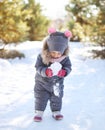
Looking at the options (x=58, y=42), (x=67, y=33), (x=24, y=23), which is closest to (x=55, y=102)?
(x=58, y=42)

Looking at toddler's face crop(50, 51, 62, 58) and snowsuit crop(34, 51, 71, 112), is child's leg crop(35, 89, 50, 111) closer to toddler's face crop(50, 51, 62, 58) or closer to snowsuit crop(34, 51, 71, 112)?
snowsuit crop(34, 51, 71, 112)

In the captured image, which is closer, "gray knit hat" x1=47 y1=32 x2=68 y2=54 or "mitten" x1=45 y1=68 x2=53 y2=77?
"mitten" x1=45 y1=68 x2=53 y2=77

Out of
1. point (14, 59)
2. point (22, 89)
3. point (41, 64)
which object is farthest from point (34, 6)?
point (41, 64)

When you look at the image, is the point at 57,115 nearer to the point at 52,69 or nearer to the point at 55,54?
the point at 52,69

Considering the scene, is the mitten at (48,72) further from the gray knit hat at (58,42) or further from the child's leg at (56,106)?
the child's leg at (56,106)

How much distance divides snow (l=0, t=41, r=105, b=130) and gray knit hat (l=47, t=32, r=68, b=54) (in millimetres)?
972

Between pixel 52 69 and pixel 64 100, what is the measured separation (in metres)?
1.57

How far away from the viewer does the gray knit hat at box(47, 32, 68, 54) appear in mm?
4637

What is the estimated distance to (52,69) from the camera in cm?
455

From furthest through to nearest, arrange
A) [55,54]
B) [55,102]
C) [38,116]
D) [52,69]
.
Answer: [55,102]
[38,116]
[55,54]
[52,69]

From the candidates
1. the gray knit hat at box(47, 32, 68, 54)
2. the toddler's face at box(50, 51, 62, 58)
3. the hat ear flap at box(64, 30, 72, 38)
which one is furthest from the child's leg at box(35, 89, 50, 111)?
the hat ear flap at box(64, 30, 72, 38)

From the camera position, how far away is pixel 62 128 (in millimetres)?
4480

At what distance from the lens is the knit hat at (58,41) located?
4641 mm

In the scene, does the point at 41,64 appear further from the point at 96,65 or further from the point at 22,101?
the point at 96,65
